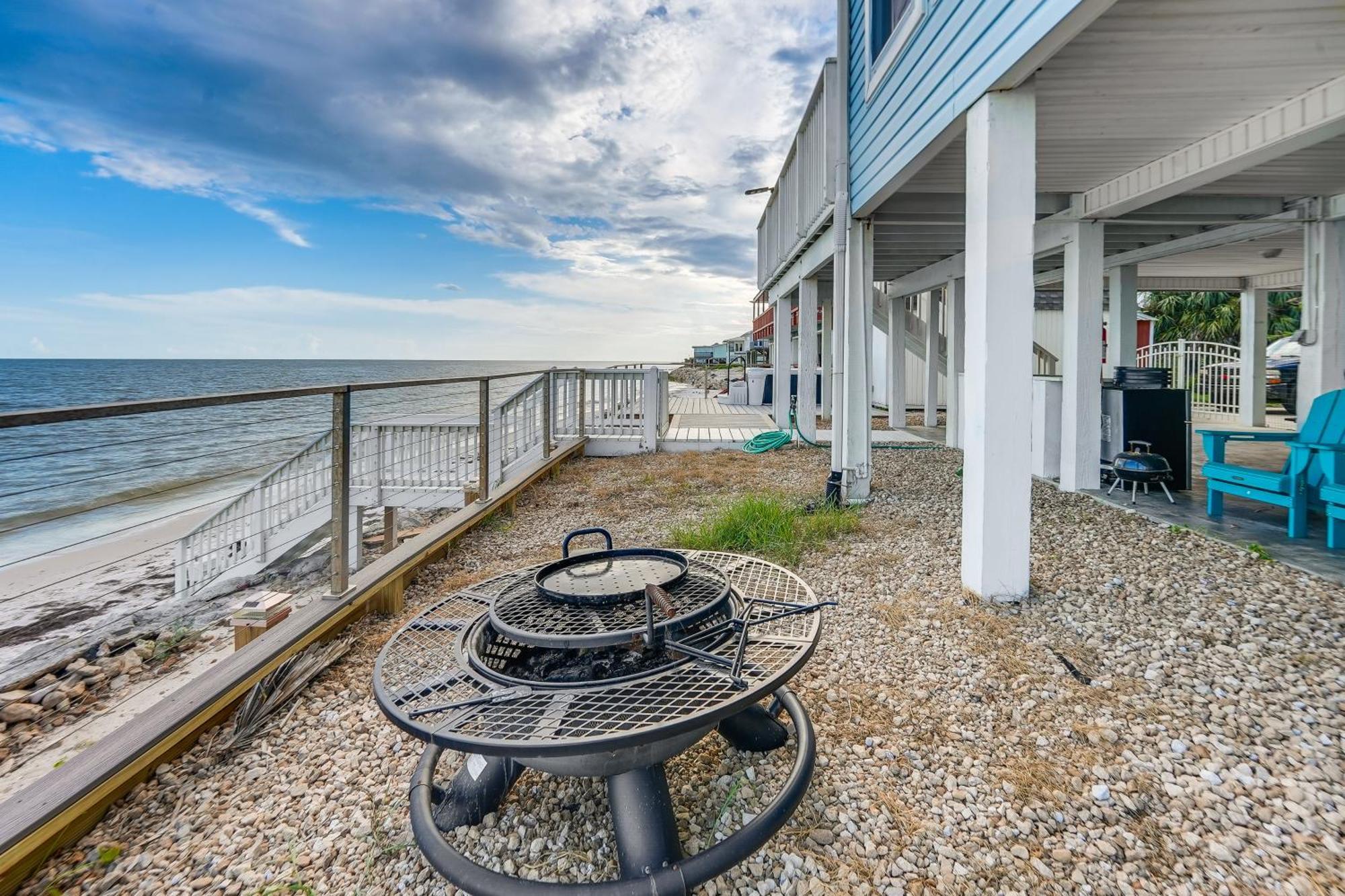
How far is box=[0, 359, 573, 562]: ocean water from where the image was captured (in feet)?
10.5

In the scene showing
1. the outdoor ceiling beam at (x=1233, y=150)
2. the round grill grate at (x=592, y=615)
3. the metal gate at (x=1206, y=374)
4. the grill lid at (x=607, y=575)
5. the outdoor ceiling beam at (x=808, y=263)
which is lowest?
the round grill grate at (x=592, y=615)

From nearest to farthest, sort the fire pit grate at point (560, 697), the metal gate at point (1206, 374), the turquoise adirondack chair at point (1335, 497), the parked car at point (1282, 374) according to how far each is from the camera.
→ the fire pit grate at point (560, 697)
the turquoise adirondack chair at point (1335, 497)
the metal gate at point (1206, 374)
the parked car at point (1282, 374)

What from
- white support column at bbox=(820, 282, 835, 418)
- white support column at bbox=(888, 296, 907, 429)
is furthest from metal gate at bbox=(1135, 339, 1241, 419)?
white support column at bbox=(820, 282, 835, 418)

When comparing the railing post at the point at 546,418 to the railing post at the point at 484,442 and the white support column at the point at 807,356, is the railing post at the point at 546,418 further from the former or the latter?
the white support column at the point at 807,356

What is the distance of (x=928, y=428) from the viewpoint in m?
9.85

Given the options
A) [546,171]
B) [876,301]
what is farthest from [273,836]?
[546,171]

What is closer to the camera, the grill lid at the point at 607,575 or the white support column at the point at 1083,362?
the grill lid at the point at 607,575

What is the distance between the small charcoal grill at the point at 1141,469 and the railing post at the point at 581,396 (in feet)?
18.0

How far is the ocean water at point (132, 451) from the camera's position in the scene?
126 inches

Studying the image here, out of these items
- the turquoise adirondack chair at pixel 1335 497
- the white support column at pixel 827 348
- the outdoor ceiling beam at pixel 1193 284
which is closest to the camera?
the turquoise adirondack chair at pixel 1335 497

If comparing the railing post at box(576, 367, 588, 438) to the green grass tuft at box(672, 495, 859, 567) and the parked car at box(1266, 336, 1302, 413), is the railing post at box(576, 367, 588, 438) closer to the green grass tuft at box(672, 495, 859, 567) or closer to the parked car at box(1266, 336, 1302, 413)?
the green grass tuft at box(672, 495, 859, 567)

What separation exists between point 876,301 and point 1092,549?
8.19 metres

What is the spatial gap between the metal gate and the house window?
8.60 m

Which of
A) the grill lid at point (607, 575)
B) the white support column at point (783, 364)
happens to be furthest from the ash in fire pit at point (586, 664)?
the white support column at point (783, 364)
